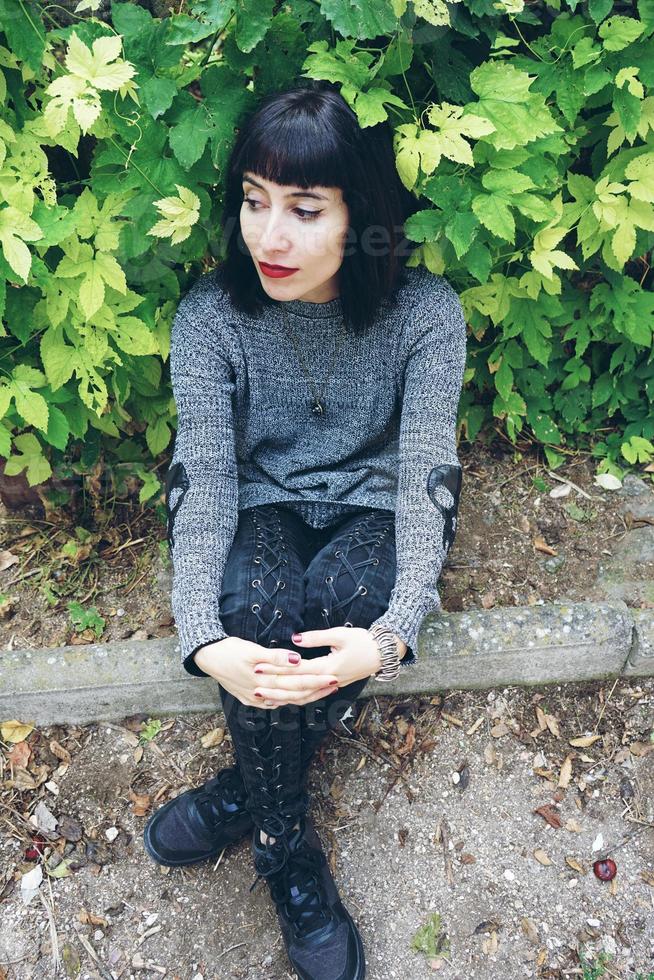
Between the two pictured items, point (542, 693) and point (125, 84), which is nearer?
point (125, 84)

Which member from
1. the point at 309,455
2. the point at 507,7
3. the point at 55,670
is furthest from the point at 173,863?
the point at 507,7

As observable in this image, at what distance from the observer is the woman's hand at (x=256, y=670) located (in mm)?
1778

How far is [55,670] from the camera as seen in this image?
7.70 feet

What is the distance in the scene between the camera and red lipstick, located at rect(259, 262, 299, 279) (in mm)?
1751

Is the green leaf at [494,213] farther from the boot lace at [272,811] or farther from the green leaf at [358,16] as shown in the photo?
Answer: the boot lace at [272,811]

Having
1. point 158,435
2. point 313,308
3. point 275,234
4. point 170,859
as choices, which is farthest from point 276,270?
point 170,859

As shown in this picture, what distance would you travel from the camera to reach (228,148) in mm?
1812

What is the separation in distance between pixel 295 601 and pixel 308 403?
1.77 ft

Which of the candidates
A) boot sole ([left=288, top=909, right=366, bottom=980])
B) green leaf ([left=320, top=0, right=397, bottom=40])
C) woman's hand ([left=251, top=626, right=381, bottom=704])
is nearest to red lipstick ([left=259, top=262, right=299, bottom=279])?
green leaf ([left=320, top=0, right=397, bottom=40])

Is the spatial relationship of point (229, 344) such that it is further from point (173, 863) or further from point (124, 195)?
point (173, 863)

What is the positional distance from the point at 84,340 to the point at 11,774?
133 cm

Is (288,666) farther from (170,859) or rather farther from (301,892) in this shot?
(170,859)

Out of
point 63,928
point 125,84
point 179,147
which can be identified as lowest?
point 63,928

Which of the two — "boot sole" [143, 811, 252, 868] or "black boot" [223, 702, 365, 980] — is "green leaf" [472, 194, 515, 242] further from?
"boot sole" [143, 811, 252, 868]
